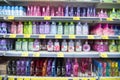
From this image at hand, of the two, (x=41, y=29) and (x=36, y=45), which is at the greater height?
(x=41, y=29)

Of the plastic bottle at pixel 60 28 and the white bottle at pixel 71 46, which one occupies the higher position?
the plastic bottle at pixel 60 28

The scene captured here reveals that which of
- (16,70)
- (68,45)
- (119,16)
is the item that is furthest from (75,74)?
(119,16)

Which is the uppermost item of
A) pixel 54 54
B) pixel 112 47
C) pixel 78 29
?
pixel 78 29

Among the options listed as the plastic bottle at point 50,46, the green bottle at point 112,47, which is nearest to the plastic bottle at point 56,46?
the plastic bottle at point 50,46

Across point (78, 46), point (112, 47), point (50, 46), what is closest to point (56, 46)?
point (50, 46)

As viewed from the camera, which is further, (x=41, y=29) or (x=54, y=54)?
(x=41, y=29)

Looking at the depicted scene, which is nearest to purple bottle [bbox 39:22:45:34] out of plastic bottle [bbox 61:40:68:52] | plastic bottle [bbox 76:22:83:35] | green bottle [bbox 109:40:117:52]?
plastic bottle [bbox 61:40:68:52]

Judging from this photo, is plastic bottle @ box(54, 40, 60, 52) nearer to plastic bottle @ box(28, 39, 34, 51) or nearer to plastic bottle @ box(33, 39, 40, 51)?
plastic bottle @ box(33, 39, 40, 51)

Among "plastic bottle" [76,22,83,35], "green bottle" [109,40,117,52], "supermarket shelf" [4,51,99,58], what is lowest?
"supermarket shelf" [4,51,99,58]

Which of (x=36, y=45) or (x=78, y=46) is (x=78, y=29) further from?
(x=36, y=45)

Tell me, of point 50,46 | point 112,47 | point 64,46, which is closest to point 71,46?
point 64,46

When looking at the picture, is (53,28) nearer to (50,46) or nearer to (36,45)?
(50,46)

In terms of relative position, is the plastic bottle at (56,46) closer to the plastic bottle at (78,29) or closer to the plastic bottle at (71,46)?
the plastic bottle at (71,46)

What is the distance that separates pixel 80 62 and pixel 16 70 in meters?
1.14
